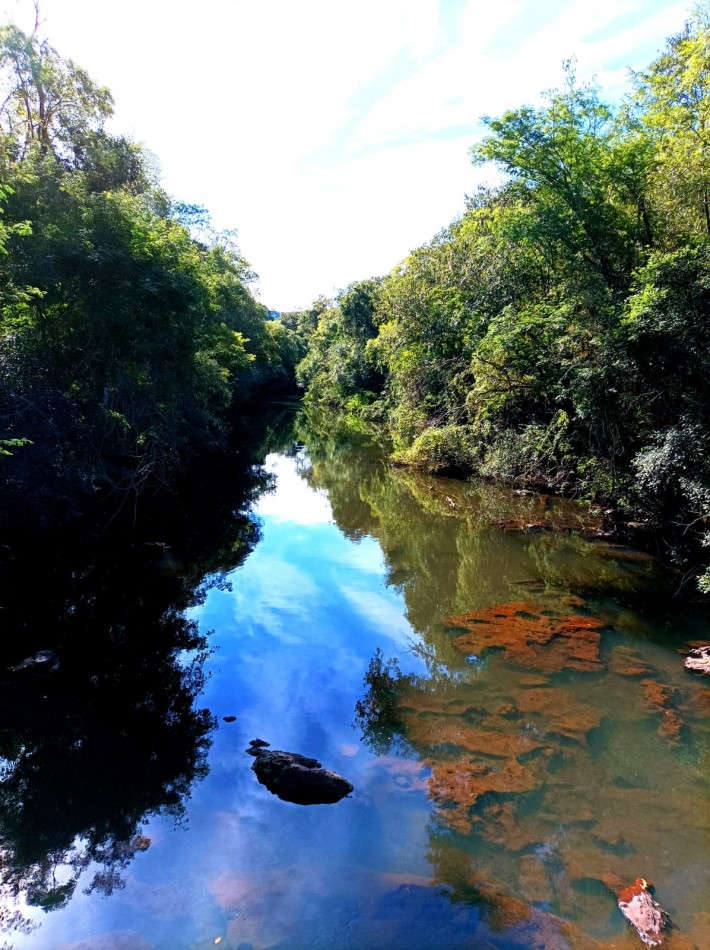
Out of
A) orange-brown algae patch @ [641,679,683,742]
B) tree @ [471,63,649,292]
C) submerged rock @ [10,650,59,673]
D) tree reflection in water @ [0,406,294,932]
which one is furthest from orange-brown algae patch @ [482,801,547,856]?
tree @ [471,63,649,292]

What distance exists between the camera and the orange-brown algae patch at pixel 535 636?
896cm

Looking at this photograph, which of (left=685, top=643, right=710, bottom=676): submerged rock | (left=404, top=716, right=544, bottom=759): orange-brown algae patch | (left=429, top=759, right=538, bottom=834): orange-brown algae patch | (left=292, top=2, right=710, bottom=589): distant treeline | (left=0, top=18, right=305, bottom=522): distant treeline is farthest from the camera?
(left=0, top=18, right=305, bottom=522): distant treeline

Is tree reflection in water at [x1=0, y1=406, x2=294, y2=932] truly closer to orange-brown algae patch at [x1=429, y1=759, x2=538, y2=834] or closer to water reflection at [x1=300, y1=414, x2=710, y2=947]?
water reflection at [x1=300, y1=414, x2=710, y2=947]

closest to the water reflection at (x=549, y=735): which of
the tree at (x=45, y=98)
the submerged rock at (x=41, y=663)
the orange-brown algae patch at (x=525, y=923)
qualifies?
the orange-brown algae patch at (x=525, y=923)

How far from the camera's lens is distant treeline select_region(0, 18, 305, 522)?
1183 centimetres

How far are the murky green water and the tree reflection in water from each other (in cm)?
4

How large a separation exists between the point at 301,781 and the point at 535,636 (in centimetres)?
527

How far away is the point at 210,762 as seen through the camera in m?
7.01

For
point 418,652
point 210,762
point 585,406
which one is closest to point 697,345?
point 585,406

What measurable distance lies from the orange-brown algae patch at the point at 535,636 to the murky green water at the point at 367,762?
0.18ft

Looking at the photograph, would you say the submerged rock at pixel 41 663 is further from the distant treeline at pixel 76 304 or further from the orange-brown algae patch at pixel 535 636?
the orange-brown algae patch at pixel 535 636

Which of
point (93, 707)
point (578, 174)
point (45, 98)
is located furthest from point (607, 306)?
point (45, 98)

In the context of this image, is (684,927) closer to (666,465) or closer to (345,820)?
(345,820)

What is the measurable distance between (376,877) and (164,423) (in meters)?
15.7
